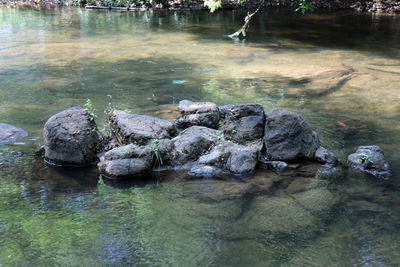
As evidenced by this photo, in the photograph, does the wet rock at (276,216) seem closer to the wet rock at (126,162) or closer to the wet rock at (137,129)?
the wet rock at (126,162)

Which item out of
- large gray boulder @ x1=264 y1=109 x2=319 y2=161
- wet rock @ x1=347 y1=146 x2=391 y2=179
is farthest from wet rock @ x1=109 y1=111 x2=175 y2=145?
wet rock @ x1=347 y1=146 x2=391 y2=179

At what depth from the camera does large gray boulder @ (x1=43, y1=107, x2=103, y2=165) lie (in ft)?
15.8

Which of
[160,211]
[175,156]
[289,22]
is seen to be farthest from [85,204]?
[289,22]

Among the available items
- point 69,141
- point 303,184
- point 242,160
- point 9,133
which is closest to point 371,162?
point 303,184

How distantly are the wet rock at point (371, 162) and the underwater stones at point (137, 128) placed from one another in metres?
2.33

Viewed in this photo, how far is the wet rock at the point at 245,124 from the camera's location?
5145 millimetres

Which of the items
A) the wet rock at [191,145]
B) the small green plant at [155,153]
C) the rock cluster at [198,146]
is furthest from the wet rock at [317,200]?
the small green plant at [155,153]

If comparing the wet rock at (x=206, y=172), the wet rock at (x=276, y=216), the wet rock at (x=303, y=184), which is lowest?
the wet rock at (x=276, y=216)

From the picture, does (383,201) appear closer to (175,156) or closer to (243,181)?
(243,181)

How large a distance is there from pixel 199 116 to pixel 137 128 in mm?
1121

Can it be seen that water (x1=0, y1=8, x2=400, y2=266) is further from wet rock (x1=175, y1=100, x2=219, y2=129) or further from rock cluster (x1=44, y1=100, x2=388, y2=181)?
wet rock (x1=175, y1=100, x2=219, y2=129)

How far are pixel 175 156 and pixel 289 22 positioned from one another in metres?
14.7

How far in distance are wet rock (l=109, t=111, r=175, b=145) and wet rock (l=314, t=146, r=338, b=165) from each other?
1895mm

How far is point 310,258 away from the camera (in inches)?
133
